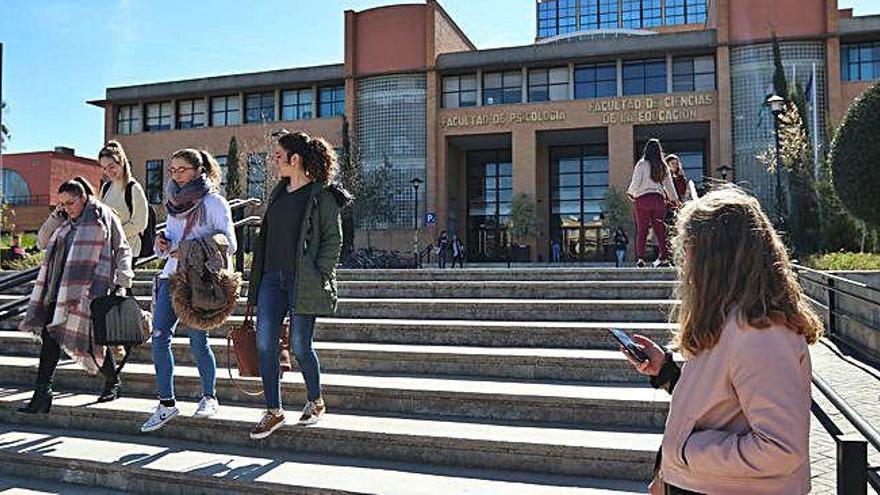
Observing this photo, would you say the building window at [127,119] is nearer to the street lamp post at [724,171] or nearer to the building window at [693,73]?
the building window at [693,73]

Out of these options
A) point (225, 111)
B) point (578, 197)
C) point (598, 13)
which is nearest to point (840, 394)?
point (578, 197)

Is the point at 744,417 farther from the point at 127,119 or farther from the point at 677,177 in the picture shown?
the point at 127,119

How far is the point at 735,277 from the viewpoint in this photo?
1770 millimetres

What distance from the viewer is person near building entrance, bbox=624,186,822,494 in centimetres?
165

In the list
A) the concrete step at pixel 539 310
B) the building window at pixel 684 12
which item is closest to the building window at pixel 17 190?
the concrete step at pixel 539 310

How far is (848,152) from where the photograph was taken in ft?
23.6

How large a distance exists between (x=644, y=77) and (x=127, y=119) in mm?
31712

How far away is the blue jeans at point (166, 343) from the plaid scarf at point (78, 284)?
79 cm

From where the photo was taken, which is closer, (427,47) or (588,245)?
(427,47)

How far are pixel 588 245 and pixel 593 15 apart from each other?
49.0 metres

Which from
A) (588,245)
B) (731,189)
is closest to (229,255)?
(731,189)

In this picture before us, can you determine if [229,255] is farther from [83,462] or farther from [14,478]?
[14,478]

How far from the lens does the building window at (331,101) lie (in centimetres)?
3931

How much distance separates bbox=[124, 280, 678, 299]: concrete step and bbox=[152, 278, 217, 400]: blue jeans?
3.13 metres
